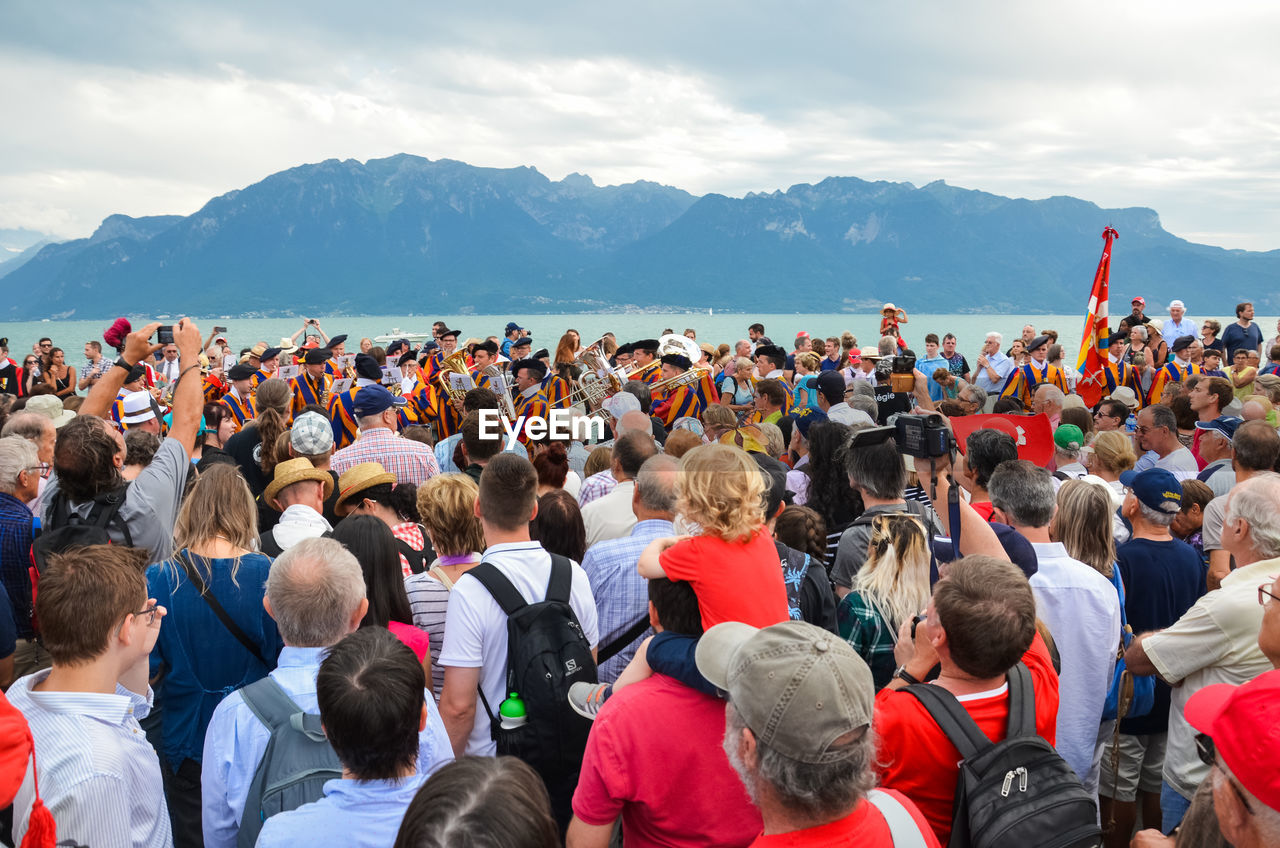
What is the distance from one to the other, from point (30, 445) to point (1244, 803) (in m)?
4.90

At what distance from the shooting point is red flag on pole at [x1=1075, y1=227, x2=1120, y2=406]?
10.9 m

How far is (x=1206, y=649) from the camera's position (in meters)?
3.04

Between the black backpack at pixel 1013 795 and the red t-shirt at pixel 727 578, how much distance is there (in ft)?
1.74

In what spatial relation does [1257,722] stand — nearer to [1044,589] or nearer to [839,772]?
[839,772]

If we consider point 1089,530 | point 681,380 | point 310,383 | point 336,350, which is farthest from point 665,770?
point 336,350

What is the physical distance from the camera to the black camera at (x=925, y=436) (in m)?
3.07

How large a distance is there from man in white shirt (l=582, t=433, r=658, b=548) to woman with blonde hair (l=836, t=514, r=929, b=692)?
56.6 inches

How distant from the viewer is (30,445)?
13.6 ft

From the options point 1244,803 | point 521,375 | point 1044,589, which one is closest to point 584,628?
point 1044,589

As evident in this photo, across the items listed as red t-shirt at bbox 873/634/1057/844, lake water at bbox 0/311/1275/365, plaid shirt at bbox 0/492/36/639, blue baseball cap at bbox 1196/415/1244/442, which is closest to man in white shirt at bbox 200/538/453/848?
red t-shirt at bbox 873/634/1057/844

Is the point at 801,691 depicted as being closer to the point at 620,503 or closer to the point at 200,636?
the point at 200,636

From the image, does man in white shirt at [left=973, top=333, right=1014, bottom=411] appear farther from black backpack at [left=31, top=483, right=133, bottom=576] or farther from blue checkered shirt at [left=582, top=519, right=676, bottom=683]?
black backpack at [left=31, top=483, right=133, bottom=576]

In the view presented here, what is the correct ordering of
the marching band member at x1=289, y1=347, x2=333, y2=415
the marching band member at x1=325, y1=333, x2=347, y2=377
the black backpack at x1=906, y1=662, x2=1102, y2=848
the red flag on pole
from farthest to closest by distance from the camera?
1. the marching band member at x1=325, y1=333, x2=347, y2=377
2. the red flag on pole
3. the marching band member at x1=289, y1=347, x2=333, y2=415
4. the black backpack at x1=906, y1=662, x2=1102, y2=848

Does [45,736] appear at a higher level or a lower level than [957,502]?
lower
